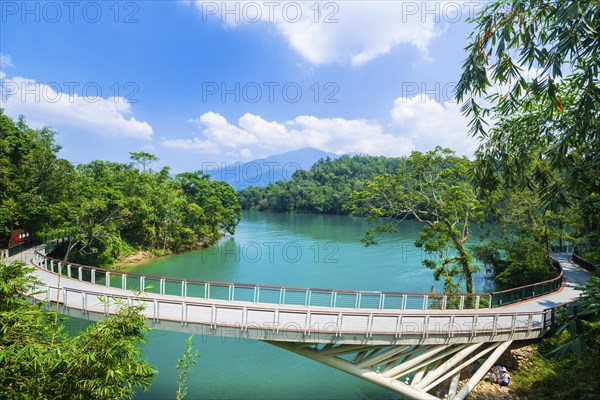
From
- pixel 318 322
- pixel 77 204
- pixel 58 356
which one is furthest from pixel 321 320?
pixel 77 204

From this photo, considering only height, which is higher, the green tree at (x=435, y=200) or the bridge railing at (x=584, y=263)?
the green tree at (x=435, y=200)

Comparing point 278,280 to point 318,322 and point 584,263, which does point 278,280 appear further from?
point 584,263

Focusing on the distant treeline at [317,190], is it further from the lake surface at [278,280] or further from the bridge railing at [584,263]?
the bridge railing at [584,263]

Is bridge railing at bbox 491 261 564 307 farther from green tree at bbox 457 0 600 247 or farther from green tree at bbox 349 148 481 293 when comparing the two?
green tree at bbox 457 0 600 247

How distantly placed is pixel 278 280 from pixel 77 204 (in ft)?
42.3

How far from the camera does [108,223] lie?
2147 cm

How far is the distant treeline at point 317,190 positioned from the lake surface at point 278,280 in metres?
27.5

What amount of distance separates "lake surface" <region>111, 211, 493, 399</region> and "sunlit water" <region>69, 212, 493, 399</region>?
29 millimetres

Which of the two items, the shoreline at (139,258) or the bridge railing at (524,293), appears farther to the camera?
the shoreline at (139,258)

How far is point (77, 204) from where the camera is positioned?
1994cm

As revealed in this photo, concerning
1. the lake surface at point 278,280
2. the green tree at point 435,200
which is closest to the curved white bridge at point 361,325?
the lake surface at point 278,280

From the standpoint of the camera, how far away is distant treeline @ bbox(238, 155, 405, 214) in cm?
7988

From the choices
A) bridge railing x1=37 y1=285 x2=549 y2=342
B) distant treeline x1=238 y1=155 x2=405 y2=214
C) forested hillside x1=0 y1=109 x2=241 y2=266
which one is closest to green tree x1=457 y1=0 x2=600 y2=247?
bridge railing x1=37 y1=285 x2=549 y2=342

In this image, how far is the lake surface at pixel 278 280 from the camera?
10273mm
